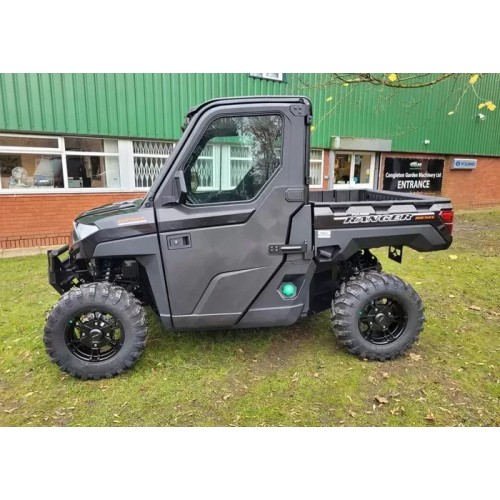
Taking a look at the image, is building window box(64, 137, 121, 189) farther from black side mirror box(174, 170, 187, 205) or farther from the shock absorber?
black side mirror box(174, 170, 187, 205)

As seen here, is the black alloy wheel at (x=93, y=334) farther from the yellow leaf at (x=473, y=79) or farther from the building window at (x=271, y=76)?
the building window at (x=271, y=76)

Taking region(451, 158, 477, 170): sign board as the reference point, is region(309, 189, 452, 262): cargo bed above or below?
below

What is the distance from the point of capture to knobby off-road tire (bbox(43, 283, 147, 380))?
11.0 ft

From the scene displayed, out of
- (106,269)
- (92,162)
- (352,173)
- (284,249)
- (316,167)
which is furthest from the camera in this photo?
(352,173)

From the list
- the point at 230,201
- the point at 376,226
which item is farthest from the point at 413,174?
the point at 230,201

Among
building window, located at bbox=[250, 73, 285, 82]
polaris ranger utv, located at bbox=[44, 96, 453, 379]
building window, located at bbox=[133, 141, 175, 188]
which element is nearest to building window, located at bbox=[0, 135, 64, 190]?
building window, located at bbox=[133, 141, 175, 188]

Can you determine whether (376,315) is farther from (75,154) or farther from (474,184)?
(474,184)

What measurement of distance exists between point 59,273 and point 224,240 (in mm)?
1782

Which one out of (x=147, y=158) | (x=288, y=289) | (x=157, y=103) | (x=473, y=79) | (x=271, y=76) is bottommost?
(x=288, y=289)

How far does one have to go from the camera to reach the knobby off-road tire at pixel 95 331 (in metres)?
3.36

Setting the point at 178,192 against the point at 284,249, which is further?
the point at 284,249

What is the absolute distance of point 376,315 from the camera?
375cm

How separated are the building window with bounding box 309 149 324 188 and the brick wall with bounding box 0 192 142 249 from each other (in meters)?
6.76

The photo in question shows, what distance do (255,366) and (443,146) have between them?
1517 centimetres
